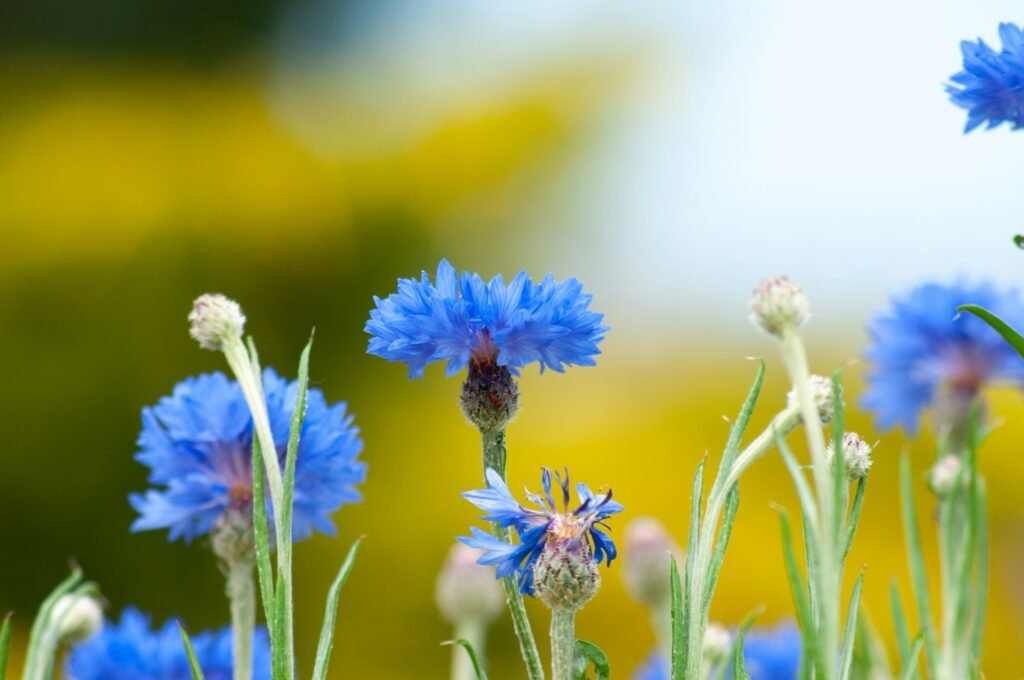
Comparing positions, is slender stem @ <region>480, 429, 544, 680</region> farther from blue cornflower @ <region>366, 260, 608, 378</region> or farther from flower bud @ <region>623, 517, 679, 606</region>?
flower bud @ <region>623, 517, 679, 606</region>

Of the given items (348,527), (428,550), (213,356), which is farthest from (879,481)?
(213,356)

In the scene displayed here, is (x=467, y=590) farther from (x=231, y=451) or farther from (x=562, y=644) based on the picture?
(x=562, y=644)

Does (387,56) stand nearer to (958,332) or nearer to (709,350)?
(709,350)

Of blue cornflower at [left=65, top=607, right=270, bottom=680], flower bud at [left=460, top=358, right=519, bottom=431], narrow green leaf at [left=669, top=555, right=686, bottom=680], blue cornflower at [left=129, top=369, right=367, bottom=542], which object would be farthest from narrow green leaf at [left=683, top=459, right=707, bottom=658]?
blue cornflower at [left=65, top=607, right=270, bottom=680]

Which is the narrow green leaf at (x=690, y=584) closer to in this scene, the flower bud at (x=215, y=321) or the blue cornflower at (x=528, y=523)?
the blue cornflower at (x=528, y=523)

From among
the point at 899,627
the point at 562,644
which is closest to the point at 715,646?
the point at 899,627

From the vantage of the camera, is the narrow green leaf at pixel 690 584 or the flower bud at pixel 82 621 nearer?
the narrow green leaf at pixel 690 584

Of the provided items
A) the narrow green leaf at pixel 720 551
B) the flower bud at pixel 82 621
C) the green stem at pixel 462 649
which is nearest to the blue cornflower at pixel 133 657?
the flower bud at pixel 82 621
